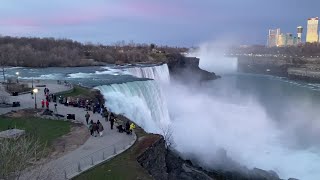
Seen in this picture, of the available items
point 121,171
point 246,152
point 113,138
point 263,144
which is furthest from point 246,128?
point 121,171

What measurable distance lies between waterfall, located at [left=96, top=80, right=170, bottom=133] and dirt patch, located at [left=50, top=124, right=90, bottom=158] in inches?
321

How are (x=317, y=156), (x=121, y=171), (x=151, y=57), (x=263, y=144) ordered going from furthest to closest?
1. (x=151, y=57)
2. (x=263, y=144)
3. (x=317, y=156)
4. (x=121, y=171)

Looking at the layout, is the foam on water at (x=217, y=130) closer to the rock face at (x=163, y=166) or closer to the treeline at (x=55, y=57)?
the rock face at (x=163, y=166)

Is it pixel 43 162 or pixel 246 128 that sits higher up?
pixel 43 162

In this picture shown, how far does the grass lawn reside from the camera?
593 inches

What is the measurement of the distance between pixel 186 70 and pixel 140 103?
61743 millimetres

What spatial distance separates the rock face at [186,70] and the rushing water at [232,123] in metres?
26.6

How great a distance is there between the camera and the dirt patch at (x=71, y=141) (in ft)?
58.0

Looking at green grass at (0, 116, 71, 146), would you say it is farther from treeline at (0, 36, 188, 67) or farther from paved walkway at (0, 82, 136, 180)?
treeline at (0, 36, 188, 67)

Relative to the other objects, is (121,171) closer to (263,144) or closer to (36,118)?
(36,118)

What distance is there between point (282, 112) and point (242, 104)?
7.88 m

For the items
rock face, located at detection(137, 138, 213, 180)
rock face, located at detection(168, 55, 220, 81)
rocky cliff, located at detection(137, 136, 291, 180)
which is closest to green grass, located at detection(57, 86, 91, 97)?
rocky cliff, located at detection(137, 136, 291, 180)

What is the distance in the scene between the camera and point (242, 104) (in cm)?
5903

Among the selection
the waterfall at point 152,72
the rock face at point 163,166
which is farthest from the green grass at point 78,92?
the waterfall at point 152,72
